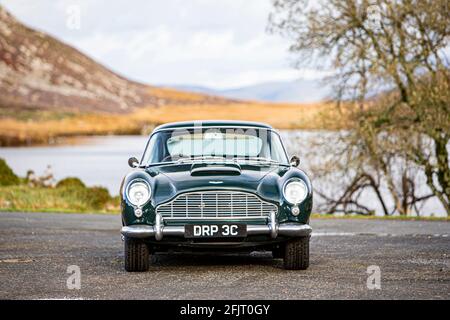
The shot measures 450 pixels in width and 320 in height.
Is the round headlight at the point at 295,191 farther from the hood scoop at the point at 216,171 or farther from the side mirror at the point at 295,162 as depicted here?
the side mirror at the point at 295,162

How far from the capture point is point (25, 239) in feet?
43.6

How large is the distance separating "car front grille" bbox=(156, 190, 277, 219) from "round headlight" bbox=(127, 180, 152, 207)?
205mm

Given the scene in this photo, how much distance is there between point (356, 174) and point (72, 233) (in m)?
12.1

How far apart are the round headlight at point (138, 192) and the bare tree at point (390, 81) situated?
16.0 meters

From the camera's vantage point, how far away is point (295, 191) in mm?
9117

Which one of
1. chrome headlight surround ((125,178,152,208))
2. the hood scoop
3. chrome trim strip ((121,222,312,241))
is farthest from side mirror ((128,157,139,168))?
chrome trim strip ((121,222,312,241))

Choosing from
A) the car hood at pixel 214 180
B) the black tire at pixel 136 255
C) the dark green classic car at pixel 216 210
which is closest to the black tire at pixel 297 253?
the dark green classic car at pixel 216 210

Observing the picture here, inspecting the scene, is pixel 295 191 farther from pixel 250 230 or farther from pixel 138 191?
pixel 138 191

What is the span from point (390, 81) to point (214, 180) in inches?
669

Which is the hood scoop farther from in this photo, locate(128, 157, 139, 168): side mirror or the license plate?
locate(128, 157, 139, 168): side mirror

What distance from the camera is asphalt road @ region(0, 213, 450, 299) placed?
25.1ft

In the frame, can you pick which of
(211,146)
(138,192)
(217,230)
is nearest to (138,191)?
(138,192)

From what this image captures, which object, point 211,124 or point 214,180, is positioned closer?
point 214,180

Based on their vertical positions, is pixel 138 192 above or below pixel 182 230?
above
